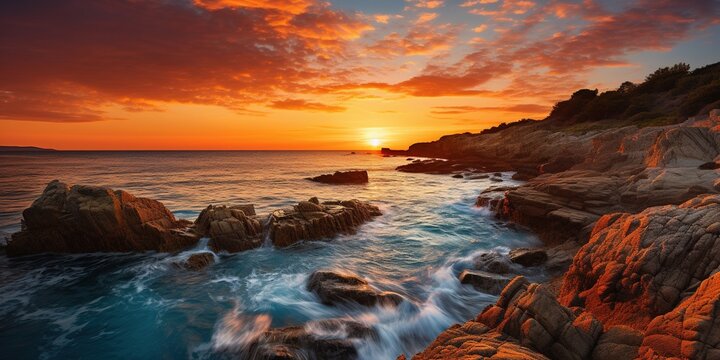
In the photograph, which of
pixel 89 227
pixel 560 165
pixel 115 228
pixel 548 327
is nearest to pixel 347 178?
pixel 560 165

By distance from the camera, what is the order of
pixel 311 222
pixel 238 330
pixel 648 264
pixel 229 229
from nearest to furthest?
1. pixel 648 264
2. pixel 238 330
3. pixel 229 229
4. pixel 311 222

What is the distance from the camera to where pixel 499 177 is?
155ft

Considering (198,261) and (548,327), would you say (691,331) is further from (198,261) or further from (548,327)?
(198,261)

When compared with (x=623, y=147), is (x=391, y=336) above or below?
below

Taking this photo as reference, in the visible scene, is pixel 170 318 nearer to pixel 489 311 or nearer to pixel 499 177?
pixel 489 311

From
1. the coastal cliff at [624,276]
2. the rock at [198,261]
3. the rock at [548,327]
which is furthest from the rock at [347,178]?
the rock at [548,327]

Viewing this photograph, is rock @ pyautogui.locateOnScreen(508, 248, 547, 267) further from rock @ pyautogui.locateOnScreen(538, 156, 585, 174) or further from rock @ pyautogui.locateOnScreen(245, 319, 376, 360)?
rock @ pyautogui.locateOnScreen(538, 156, 585, 174)

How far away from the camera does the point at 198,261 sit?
1625cm

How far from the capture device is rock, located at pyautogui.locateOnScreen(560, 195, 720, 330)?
24.4ft

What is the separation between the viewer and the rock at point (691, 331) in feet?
15.4

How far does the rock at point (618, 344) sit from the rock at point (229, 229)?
53.9ft

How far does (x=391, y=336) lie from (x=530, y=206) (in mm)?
14606

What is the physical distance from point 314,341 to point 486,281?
7739 millimetres

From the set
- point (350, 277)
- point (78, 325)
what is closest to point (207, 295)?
point (78, 325)
